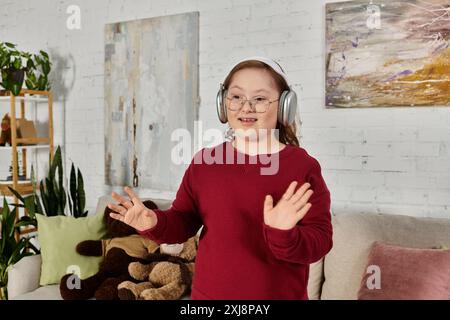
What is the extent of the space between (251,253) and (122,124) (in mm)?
2446

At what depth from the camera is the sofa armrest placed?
99.9 inches

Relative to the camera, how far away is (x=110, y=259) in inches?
97.8

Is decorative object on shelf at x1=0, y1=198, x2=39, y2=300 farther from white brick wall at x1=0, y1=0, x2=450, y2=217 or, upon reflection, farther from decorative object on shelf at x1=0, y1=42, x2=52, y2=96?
decorative object on shelf at x1=0, y1=42, x2=52, y2=96

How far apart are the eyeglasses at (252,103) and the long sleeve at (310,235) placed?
17 centimetres

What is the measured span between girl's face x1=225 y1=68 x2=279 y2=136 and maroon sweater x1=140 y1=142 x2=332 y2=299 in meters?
0.08

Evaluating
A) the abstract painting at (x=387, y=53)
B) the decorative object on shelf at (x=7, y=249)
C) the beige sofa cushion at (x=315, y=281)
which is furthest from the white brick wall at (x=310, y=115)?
the decorative object on shelf at (x=7, y=249)

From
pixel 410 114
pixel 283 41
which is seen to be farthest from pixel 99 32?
pixel 410 114

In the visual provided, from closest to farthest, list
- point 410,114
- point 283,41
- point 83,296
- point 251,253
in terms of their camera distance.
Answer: point 251,253 < point 83,296 < point 410,114 < point 283,41

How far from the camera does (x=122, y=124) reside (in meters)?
3.41

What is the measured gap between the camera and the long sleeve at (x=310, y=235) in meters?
1.00

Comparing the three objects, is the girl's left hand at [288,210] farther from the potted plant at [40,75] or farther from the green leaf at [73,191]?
the potted plant at [40,75]

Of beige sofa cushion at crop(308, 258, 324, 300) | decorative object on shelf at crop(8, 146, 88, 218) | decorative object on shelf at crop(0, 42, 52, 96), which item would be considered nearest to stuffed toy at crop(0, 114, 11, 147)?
decorative object on shelf at crop(0, 42, 52, 96)

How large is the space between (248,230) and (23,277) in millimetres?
1832

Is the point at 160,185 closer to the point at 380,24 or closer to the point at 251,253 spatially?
the point at 380,24
